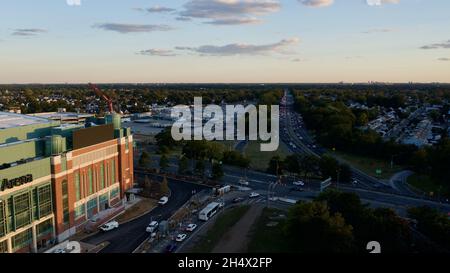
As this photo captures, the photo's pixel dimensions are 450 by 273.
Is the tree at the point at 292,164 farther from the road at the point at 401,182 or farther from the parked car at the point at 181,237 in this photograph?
the parked car at the point at 181,237

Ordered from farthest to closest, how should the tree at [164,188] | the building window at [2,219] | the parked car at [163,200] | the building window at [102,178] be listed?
the tree at [164,188]
the parked car at [163,200]
the building window at [102,178]
the building window at [2,219]

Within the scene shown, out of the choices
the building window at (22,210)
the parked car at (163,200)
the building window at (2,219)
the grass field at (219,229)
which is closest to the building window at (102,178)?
the parked car at (163,200)

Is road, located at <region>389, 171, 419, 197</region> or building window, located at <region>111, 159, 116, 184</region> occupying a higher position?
building window, located at <region>111, 159, 116, 184</region>

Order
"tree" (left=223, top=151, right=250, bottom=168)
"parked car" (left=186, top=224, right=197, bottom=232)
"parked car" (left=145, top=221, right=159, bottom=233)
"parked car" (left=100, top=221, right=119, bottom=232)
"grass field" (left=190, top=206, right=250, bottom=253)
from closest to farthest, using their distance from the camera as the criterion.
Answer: "grass field" (left=190, top=206, right=250, bottom=253)
"parked car" (left=145, top=221, right=159, bottom=233)
"parked car" (left=186, top=224, right=197, bottom=232)
"parked car" (left=100, top=221, right=119, bottom=232)
"tree" (left=223, top=151, right=250, bottom=168)

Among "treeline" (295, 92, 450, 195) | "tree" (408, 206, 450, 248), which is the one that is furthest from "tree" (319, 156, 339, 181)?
"tree" (408, 206, 450, 248)

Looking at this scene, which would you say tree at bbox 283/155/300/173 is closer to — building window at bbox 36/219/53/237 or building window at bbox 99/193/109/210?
building window at bbox 99/193/109/210
